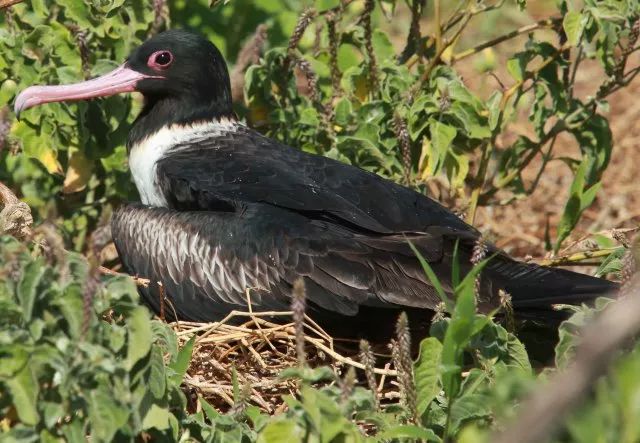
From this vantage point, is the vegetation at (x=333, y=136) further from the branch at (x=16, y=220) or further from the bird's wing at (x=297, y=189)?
the bird's wing at (x=297, y=189)

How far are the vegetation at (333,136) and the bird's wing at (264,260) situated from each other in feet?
0.99

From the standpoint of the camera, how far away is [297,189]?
4.39 metres

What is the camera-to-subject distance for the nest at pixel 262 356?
394 centimetres

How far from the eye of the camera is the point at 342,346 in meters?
4.20

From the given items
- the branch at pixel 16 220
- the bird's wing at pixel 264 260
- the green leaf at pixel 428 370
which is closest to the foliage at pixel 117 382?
the green leaf at pixel 428 370

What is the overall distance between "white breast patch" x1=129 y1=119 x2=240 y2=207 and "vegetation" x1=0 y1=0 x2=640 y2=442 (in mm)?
233

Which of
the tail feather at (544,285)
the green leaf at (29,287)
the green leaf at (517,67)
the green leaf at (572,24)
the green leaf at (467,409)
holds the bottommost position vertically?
the green leaf at (467,409)

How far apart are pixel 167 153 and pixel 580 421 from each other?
9.57 ft

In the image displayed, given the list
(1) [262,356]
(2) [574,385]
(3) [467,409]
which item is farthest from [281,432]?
(2) [574,385]

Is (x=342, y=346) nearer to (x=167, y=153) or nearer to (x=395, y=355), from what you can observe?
(x=395, y=355)

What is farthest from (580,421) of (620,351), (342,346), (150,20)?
(150,20)

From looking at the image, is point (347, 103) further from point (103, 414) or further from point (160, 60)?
point (103, 414)

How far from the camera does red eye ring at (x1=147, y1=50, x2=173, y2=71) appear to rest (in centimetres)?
501

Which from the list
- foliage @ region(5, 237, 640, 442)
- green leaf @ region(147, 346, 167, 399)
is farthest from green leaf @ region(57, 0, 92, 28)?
green leaf @ region(147, 346, 167, 399)
